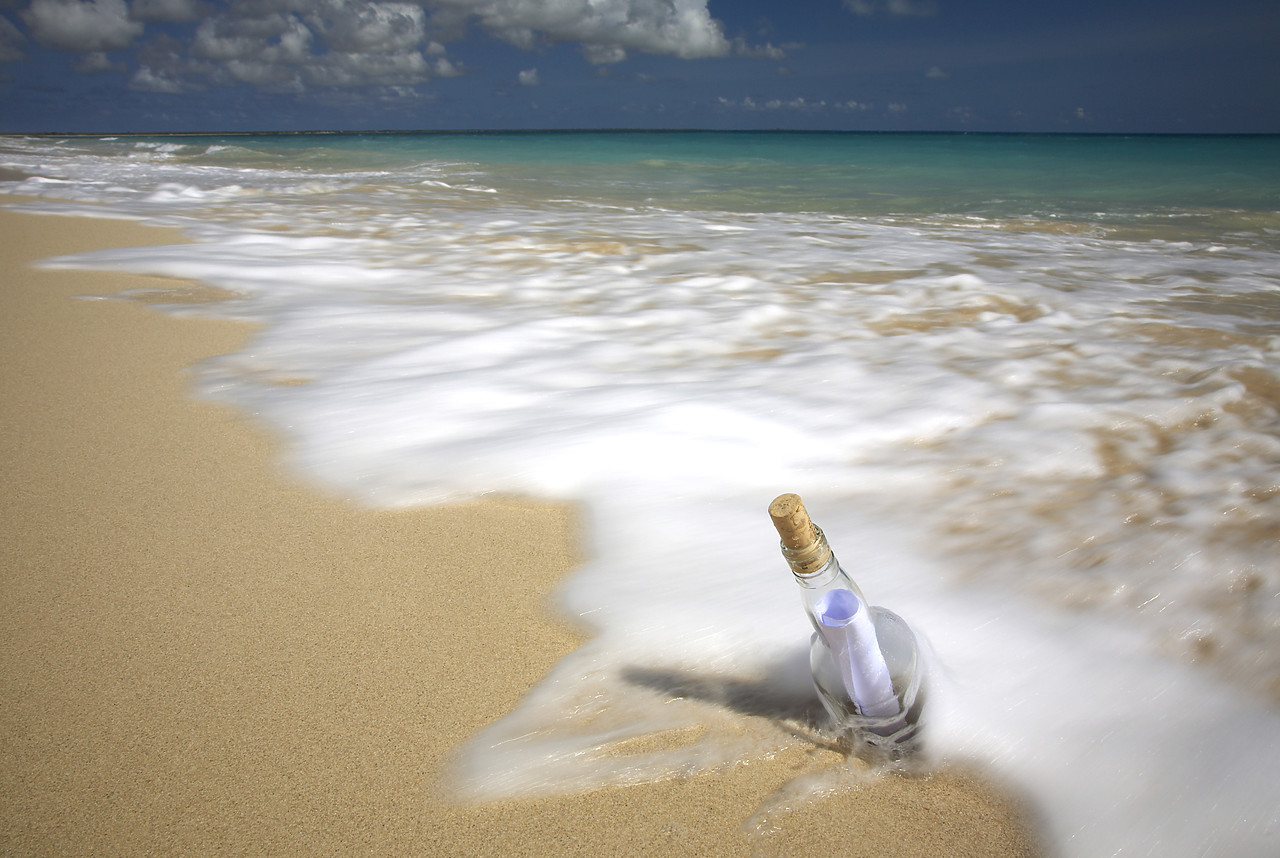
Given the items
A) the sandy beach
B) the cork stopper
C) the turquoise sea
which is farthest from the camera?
the turquoise sea

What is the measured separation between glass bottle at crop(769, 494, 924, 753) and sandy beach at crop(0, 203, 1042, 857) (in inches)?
2.6

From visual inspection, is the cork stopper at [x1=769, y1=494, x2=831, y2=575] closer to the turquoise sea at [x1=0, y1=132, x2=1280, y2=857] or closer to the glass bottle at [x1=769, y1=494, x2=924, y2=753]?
the glass bottle at [x1=769, y1=494, x2=924, y2=753]

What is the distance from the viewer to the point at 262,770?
873 millimetres

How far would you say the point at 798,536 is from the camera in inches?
28.2

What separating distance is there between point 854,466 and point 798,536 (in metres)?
0.98

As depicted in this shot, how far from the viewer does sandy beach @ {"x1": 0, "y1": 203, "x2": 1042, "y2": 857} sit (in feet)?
2.68

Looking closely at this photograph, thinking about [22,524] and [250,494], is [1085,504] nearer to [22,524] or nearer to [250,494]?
[250,494]

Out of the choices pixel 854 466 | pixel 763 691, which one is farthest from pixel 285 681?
pixel 854 466

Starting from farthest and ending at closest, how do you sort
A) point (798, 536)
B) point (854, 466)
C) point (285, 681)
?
point (854, 466)
point (285, 681)
point (798, 536)

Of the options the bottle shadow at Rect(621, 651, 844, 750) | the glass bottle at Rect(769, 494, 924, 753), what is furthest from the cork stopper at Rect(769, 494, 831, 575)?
the bottle shadow at Rect(621, 651, 844, 750)

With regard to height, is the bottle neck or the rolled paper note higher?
the bottle neck

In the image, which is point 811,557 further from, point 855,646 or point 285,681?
point 285,681

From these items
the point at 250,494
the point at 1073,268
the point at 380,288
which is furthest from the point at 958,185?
the point at 250,494

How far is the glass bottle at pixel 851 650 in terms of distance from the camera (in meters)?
0.74
